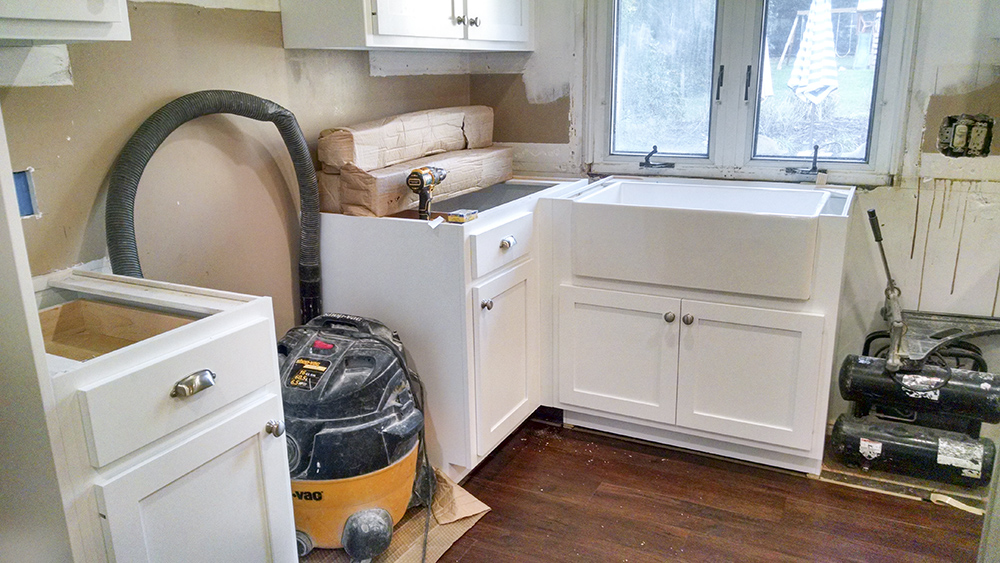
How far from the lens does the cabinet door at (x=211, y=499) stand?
1313 millimetres

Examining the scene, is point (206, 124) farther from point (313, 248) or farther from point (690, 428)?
point (690, 428)

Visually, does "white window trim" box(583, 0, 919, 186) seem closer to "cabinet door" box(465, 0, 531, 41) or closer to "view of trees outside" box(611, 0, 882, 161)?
"view of trees outside" box(611, 0, 882, 161)

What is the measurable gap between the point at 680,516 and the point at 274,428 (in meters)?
1.34

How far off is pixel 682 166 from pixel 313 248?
153cm

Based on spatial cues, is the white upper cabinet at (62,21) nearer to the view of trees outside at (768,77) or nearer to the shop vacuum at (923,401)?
the view of trees outside at (768,77)

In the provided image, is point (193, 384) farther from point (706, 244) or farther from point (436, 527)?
point (706, 244)

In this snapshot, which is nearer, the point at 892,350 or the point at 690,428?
the point at 892,350

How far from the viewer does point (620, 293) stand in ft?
8.58

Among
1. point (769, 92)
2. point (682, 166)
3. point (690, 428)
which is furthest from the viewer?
point (682, 166)

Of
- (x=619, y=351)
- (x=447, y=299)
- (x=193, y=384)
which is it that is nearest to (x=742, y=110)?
(x=619, y=351)

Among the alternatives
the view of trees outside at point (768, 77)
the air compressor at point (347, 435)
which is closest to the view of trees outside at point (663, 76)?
the view of trees outside at point (768, 77)

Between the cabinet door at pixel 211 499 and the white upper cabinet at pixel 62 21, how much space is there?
2.54ft

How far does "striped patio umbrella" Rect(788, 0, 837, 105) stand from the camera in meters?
2.70

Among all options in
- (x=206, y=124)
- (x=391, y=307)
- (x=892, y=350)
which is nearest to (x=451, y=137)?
(x=391, y=307)
